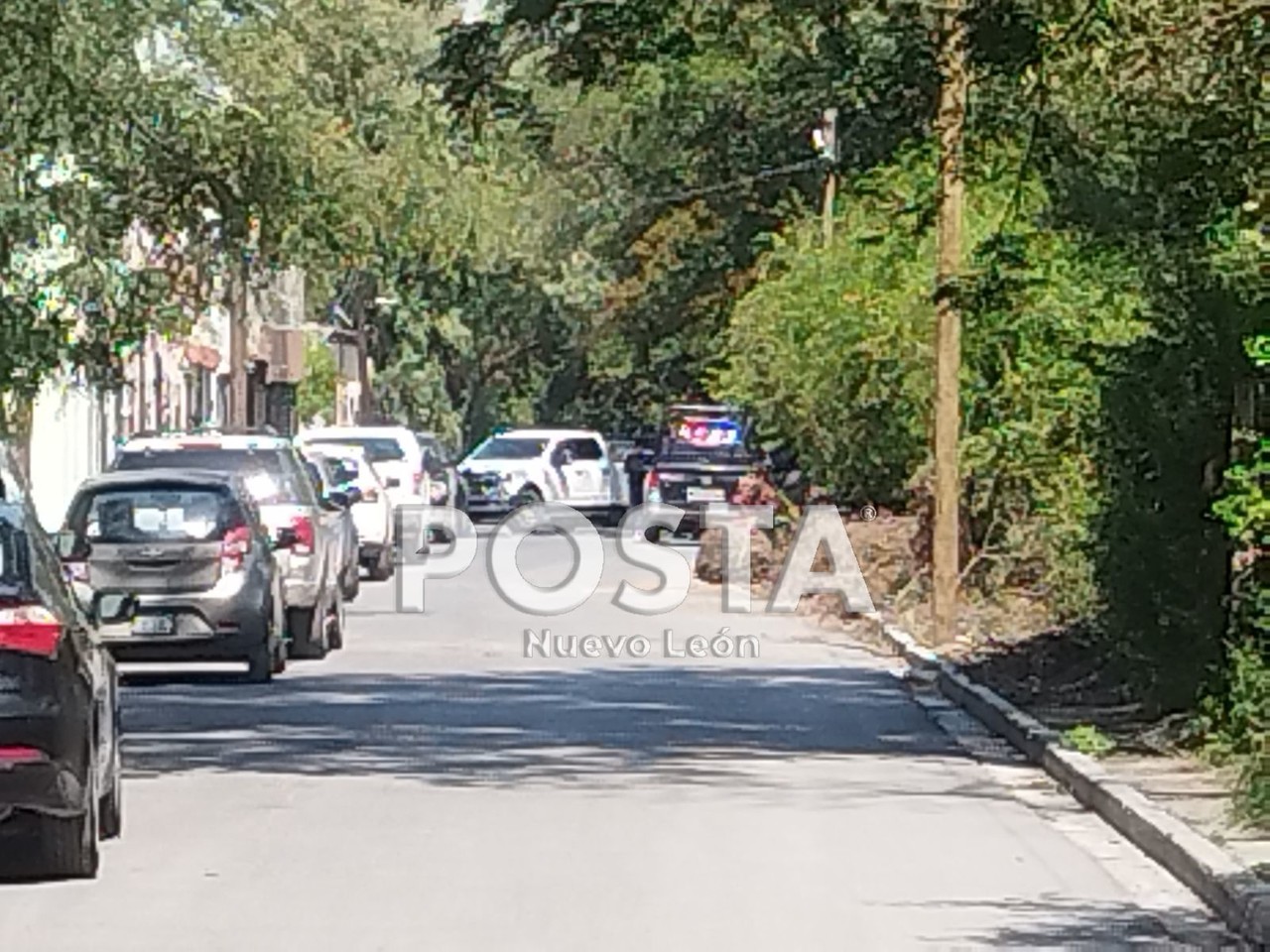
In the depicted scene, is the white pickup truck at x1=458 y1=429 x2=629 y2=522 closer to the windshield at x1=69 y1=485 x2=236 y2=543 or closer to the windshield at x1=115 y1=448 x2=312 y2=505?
the windshield at x1=115 y1=448 x2=312 y2=505

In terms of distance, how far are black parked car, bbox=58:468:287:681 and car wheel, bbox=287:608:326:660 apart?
2.77 meters

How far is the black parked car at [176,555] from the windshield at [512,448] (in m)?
34.5

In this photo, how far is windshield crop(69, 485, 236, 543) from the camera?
75.9 ft

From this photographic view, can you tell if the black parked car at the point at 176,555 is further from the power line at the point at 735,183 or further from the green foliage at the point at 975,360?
the power line at the point at 735,183

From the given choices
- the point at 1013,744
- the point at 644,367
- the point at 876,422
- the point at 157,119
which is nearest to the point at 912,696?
the point at 1013,744

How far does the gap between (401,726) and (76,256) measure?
897cm

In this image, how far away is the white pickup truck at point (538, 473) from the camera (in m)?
57.1

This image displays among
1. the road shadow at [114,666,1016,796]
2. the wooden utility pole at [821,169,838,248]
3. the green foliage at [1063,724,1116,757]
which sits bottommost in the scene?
the road shadow at [114,666,1016,796]

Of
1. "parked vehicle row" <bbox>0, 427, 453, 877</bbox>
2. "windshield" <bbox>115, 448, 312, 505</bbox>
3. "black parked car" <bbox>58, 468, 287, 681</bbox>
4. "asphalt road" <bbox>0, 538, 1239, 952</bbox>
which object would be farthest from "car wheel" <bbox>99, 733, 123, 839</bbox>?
"windshield" <bbox>115, 448, 312, 505</bbox>

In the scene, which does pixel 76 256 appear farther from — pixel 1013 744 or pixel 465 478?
pixel 465 478

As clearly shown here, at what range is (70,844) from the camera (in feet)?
41.6

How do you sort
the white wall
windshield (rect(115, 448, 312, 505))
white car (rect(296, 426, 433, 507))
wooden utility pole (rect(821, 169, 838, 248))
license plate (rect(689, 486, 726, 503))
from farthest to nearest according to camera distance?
the white wall, license plate (rect(689, 486, 726, 503)), white car (rect(296, 426, 433, 507)), wooden utility pole (rect(821, 169, 838, 248)), windshield (rect(115, 448, 312, 505))

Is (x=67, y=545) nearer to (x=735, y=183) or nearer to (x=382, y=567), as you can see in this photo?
(x=382, y=567)

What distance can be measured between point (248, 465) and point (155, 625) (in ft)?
13.6
